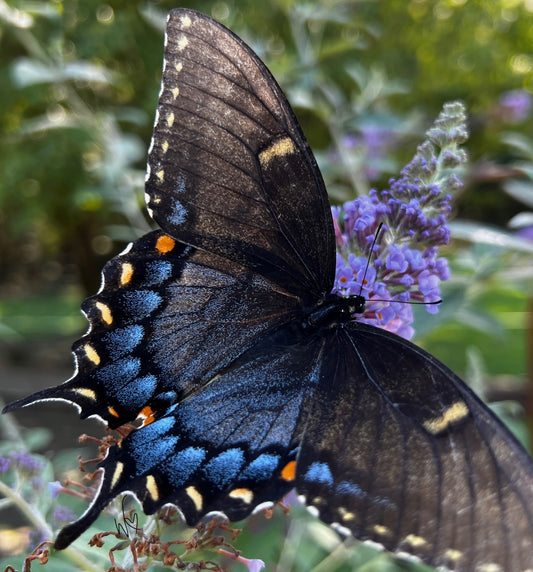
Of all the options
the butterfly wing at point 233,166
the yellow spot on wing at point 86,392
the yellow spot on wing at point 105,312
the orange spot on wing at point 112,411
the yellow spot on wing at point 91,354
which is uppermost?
the butterfly wing at point 233,166

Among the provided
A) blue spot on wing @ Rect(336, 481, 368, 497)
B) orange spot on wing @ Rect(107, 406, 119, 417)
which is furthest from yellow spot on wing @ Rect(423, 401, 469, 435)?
orange spot on wing @ Rect(107, 406, 119, 417)

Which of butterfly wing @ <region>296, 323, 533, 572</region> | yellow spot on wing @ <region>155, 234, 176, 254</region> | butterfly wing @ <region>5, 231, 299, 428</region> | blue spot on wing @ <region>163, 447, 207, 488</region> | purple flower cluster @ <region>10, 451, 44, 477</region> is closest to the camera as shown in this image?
butterfly wing @ <region>296, 323, 533, 572</region>

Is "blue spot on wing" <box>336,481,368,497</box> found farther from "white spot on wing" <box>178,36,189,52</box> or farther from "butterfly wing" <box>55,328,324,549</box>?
"white spot on wing" <box>178,36,189,52</box>

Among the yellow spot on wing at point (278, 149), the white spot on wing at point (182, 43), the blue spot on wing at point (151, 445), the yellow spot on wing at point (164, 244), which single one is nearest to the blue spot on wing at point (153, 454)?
the blue spot on wing at point (151, 445)

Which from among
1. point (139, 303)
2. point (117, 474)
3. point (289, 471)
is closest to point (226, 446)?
point (289, 471)

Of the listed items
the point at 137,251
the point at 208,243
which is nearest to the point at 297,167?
the point at 208,243

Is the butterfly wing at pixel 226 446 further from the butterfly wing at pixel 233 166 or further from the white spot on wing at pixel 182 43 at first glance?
the white spot on wing at pixel 182 43

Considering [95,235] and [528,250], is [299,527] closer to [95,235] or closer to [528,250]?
[528,250]
